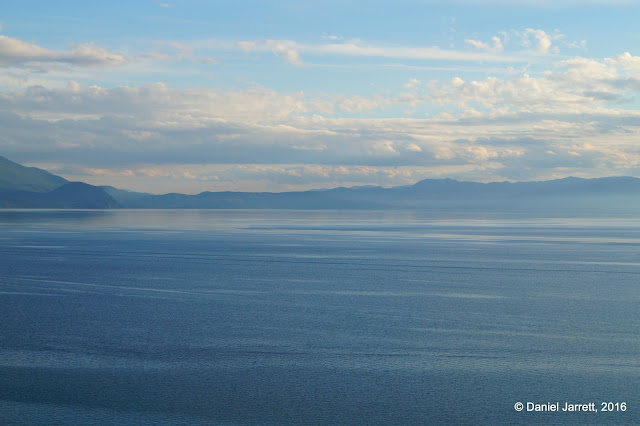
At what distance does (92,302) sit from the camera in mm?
21750

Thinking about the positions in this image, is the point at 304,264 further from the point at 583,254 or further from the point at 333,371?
the point at 333,371

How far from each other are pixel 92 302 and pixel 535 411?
1522 centimetres

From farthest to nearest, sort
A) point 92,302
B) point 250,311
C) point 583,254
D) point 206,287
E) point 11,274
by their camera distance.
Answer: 1. point 583,254
2. point 11,274
3. point 206,287
4. point 92,302
5. point 250,311

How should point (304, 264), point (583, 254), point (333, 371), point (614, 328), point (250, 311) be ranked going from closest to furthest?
point (333, 371) → point (614, 328) → point (250, 311) → point (304, 264) → point (583, 254)

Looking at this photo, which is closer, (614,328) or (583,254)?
(614,328)

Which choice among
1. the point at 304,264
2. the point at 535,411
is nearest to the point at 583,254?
the point at 304,264

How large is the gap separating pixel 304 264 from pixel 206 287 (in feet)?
32.4

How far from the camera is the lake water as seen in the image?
10.9 metres

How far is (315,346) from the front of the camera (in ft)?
49.8

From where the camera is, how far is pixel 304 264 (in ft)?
A: 115

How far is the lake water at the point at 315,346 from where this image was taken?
10.9m

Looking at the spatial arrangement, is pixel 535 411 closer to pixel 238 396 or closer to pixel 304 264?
pixel 238 396

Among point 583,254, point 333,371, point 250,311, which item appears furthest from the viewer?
point 583,254

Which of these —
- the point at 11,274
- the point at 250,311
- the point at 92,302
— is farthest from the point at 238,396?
the point at 11,274
